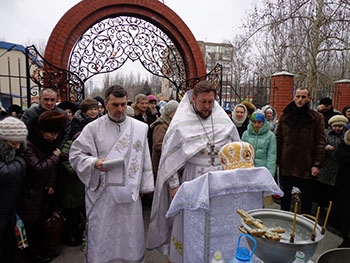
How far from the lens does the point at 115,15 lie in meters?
6.24

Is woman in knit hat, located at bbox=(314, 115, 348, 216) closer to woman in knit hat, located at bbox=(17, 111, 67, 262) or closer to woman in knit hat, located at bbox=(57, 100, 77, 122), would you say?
woman in knit hat, located at bbox=(17, 111, 67, 262)

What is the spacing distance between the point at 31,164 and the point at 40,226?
800 mm

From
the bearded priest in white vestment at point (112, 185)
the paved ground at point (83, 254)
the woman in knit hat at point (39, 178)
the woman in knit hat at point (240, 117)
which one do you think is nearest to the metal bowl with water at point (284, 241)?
the bearded priest in white vestment at point (112, 185)

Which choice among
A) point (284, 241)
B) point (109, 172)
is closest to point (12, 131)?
point (109, 172)

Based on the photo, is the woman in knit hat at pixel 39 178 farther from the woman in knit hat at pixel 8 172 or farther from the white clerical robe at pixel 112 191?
the white clerical robe at pixel 112 191

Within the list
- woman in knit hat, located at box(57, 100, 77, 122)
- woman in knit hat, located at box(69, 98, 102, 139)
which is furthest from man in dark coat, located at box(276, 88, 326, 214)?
woman in knit hat, located at box(57, 100, 77, 122)

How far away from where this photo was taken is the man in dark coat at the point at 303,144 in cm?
362

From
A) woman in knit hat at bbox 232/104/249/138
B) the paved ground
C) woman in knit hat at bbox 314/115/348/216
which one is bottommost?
the paved ground

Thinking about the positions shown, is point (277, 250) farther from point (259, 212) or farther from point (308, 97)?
point (308, 97)

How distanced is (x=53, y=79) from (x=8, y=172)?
3.90 metres

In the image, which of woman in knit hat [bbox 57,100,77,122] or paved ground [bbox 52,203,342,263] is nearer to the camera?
paved ground [bbox 52,203,342,263]

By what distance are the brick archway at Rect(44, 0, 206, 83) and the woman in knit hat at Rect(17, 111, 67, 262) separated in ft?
11.1

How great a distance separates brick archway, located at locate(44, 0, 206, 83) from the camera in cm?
577

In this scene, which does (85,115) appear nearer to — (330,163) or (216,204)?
(216,204)
